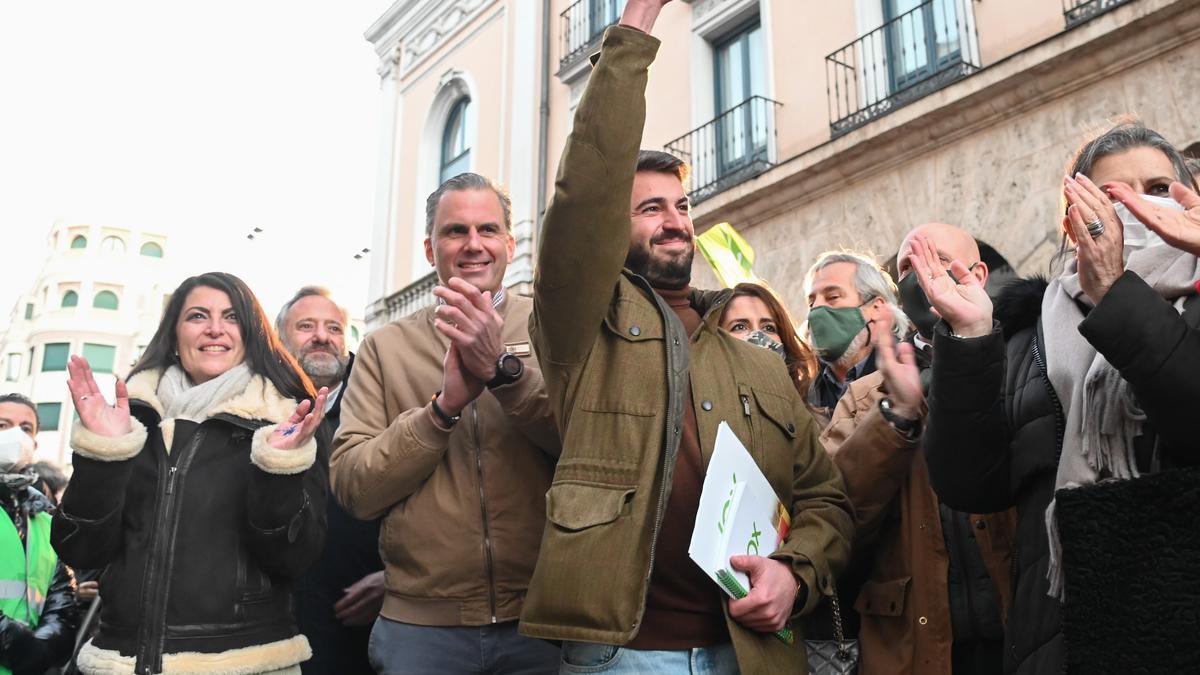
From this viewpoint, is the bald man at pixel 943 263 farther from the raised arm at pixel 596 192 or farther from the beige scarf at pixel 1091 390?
the raised arm at pixel 596 192

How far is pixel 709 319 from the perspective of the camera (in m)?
2.43

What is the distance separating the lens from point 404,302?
15.3 m

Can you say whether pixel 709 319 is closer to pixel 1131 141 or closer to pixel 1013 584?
pixel 1013 584

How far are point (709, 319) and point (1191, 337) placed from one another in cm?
102

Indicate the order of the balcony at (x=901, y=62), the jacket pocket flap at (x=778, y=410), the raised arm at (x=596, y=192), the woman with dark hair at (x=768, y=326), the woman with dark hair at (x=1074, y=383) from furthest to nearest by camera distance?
the balcony at (x=901, y=62)
the woman with dark hair at (x=768, y=326)
the jacket pocket flap at (x=778, y=410)
the raised arm at (x=596, y=192)
the woman with dark hair at (x=1074, y=383)

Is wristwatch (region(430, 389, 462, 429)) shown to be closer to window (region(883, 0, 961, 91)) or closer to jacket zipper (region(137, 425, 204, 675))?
jacket zipper (region(137, 425, 204, 675))

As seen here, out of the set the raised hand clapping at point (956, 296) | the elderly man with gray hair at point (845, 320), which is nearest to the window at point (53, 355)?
the elderly man with gray hair at point (845, 320)

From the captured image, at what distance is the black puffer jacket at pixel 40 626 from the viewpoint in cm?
383

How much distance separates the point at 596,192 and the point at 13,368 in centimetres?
6664

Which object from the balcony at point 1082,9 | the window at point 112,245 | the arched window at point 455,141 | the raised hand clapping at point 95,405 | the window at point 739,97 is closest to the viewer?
the raised hand clapping at point 95,405

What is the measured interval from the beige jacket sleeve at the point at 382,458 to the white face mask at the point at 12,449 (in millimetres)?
2718

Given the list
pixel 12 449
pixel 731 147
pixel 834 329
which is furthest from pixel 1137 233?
pixel 731 147

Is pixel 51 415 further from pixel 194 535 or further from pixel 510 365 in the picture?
pixel 510 365

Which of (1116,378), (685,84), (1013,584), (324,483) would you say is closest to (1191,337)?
(1116,378)
